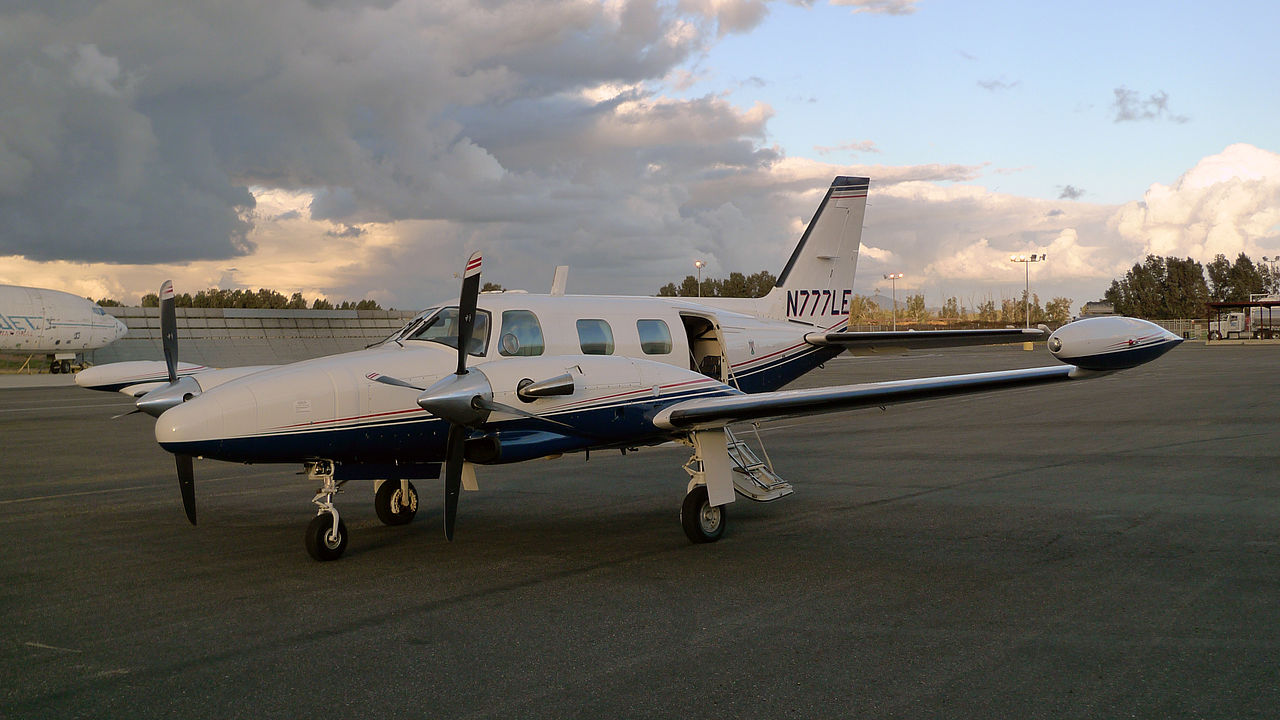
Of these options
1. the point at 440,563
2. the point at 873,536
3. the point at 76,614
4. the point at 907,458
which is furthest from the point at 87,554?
the point at 907,458

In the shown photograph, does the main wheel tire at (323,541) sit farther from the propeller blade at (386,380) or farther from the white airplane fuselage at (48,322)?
the white airplane fuselage at (48,322)

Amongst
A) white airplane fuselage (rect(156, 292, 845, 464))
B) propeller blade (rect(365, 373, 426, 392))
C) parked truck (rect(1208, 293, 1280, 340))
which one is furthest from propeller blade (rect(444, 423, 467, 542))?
parked truck (rect(1208, 293, 1280, 340))

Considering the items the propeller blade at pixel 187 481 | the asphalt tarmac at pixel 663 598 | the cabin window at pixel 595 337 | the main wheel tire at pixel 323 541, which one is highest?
the cabin window at pixel 595 337

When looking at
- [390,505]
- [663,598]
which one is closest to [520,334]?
[390,505]

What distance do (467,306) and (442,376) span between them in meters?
0.79

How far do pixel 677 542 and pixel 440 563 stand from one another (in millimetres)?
2301

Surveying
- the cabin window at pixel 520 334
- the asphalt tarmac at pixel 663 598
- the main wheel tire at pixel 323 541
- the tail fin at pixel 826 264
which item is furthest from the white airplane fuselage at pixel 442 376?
the tail fin at pixel 826 264

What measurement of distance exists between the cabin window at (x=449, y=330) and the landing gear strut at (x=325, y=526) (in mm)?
1564

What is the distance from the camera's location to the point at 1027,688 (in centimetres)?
474

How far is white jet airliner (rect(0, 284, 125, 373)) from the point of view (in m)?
39.9

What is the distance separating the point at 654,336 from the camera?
10000 millimetres

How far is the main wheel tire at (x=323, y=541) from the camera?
7826 millimetres

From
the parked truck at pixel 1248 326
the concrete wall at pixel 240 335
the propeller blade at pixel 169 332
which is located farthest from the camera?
the parked truck at pixel 1248 326

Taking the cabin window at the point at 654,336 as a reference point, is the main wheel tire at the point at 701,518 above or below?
below
